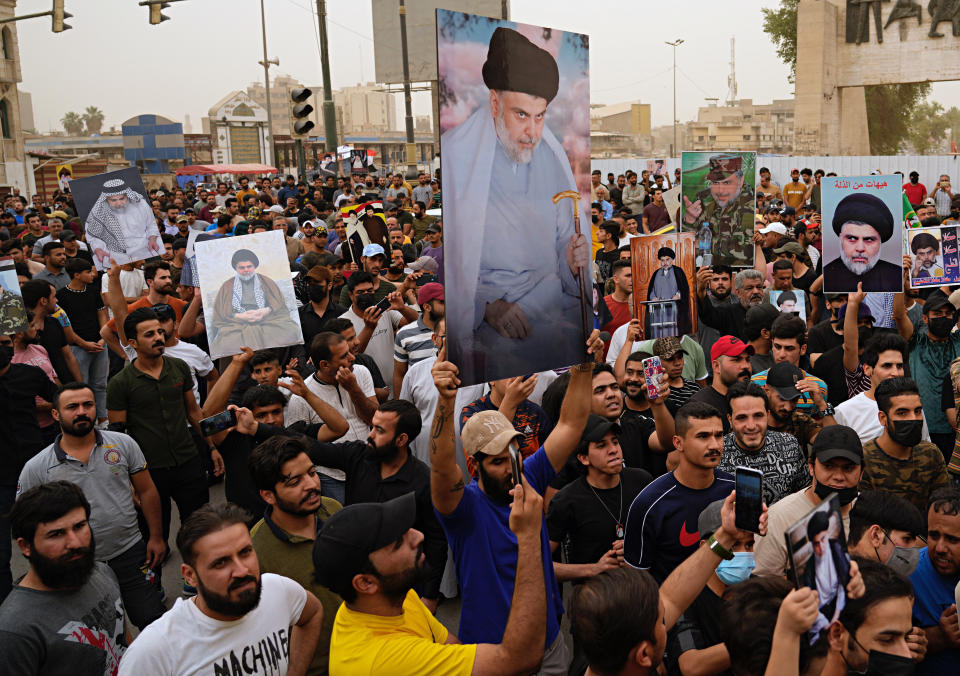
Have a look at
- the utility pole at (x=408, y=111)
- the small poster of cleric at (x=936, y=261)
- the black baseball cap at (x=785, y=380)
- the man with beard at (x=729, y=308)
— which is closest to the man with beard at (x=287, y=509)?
the black baseball cap at (x=785, y=380)

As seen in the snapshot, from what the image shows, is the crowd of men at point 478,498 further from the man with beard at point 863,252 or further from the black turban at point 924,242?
the black turban at point 924,242

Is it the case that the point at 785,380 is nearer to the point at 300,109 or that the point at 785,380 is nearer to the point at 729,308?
the point at 729,308

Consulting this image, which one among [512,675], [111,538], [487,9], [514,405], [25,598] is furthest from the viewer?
[487,9]

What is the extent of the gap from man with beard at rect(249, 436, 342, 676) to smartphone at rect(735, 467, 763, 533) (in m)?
1.76

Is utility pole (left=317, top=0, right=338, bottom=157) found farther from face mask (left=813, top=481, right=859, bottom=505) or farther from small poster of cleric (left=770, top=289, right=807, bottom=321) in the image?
face mask (left=813, top=481, right=859, bottom=505)

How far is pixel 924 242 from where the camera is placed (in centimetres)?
737

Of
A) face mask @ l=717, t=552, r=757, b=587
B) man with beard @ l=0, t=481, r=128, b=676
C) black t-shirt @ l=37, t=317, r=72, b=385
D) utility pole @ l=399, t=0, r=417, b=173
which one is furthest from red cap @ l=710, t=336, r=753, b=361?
utility pole @ l=399, t=0, r=417, b=173

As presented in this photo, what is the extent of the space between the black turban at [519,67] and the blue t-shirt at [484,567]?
164 cm

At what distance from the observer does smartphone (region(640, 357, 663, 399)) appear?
17.1ft

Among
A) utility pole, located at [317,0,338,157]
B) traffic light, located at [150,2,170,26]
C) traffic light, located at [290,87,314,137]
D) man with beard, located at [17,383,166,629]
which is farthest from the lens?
utility pole, located at [317,0,338,157]

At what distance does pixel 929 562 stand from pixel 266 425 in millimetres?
3427

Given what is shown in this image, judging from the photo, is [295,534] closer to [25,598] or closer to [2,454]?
[25,598]

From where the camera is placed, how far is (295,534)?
3918 millimetres

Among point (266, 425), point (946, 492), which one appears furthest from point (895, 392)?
point (266, 425)
